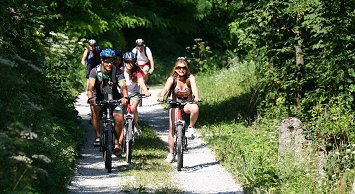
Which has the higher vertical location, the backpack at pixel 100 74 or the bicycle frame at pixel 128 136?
the backpack at pixel 100 74

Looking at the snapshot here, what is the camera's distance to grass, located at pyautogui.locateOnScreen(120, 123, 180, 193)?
10.4m

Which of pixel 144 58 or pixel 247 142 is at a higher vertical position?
pixel 144 58

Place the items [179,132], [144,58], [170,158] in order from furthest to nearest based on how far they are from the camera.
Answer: [144,58] → [170,158] → [179,132]

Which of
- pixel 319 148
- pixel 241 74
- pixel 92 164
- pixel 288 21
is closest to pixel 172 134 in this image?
pixel 92 164

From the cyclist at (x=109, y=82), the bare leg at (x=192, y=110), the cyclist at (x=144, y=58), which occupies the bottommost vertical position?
the bare leg at (x=192, y=110)

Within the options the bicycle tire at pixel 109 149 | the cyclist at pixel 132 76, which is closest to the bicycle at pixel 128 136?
the bicycle tire at pixel 109 149

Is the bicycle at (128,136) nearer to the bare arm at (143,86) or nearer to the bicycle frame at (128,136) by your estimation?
the bicycle frame at (128,136)

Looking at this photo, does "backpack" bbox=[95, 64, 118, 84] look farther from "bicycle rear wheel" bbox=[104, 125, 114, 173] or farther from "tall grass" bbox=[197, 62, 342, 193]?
"tall grass" bbox=[197, 62, 342, 193]

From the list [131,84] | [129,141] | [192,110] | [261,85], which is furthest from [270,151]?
[261,85]

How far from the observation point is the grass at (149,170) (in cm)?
1042

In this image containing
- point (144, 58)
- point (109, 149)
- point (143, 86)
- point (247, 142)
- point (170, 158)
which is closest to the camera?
point (109, 149)

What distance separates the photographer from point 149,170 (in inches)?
465

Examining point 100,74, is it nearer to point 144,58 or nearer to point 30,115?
point 30,115

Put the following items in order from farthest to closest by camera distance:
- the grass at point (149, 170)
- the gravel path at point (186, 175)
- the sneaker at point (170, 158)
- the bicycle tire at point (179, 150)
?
the sneaker at point (170, 158) → the bicycle tire at point (179, 150) → the gravel path at point (186, 175) → the grass at point (149, 170)
